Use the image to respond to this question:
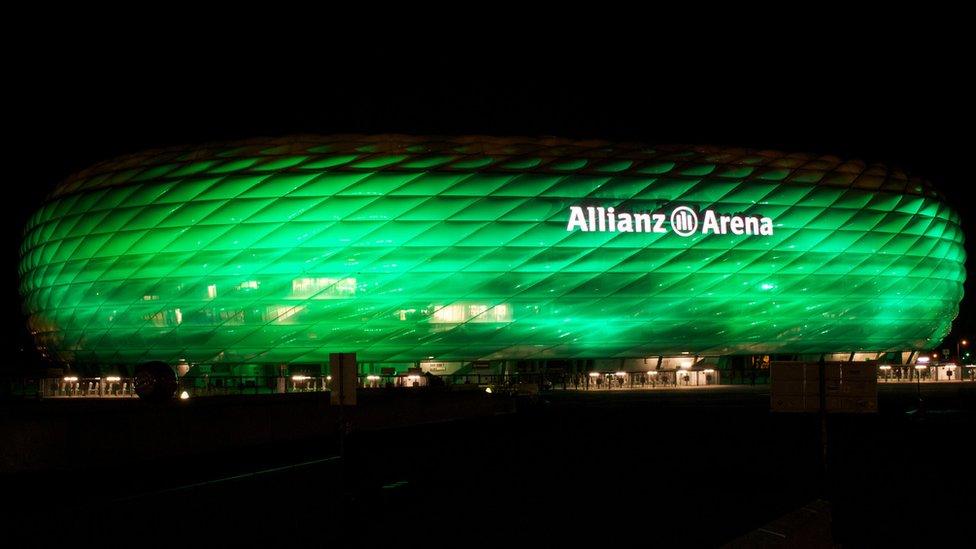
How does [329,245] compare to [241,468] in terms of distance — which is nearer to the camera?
[241,468]

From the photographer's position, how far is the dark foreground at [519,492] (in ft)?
34.4

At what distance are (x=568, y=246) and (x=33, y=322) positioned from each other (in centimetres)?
3418

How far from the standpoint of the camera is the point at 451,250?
5050 centimetres

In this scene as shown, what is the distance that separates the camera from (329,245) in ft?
163

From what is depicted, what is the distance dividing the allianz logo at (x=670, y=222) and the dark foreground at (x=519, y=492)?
94.0 feet

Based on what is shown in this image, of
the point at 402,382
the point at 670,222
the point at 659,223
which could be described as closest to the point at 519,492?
the point at 659,223

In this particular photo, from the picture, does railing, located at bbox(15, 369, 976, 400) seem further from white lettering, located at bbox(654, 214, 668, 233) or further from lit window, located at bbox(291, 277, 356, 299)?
white lettering, located at bbox(654, 214, 668, 233)

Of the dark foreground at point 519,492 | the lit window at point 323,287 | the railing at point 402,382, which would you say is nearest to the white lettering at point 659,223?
the railing at point 402,382

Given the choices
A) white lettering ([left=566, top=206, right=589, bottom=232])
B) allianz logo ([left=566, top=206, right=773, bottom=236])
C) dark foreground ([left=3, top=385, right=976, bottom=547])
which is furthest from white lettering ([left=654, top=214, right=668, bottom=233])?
dark foreground ([left=3, top=385, right=976, bottom=547])

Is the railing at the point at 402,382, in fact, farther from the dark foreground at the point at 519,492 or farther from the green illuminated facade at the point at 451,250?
the dark foreground at the point at 519,492

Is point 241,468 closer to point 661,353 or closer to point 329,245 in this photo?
point 329,245

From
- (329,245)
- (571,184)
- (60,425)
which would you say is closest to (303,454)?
(60,425)

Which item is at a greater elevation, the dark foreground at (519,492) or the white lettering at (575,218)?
the white lettering at (575,218)

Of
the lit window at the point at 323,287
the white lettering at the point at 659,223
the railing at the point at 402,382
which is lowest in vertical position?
the railing at the point at 402,382
